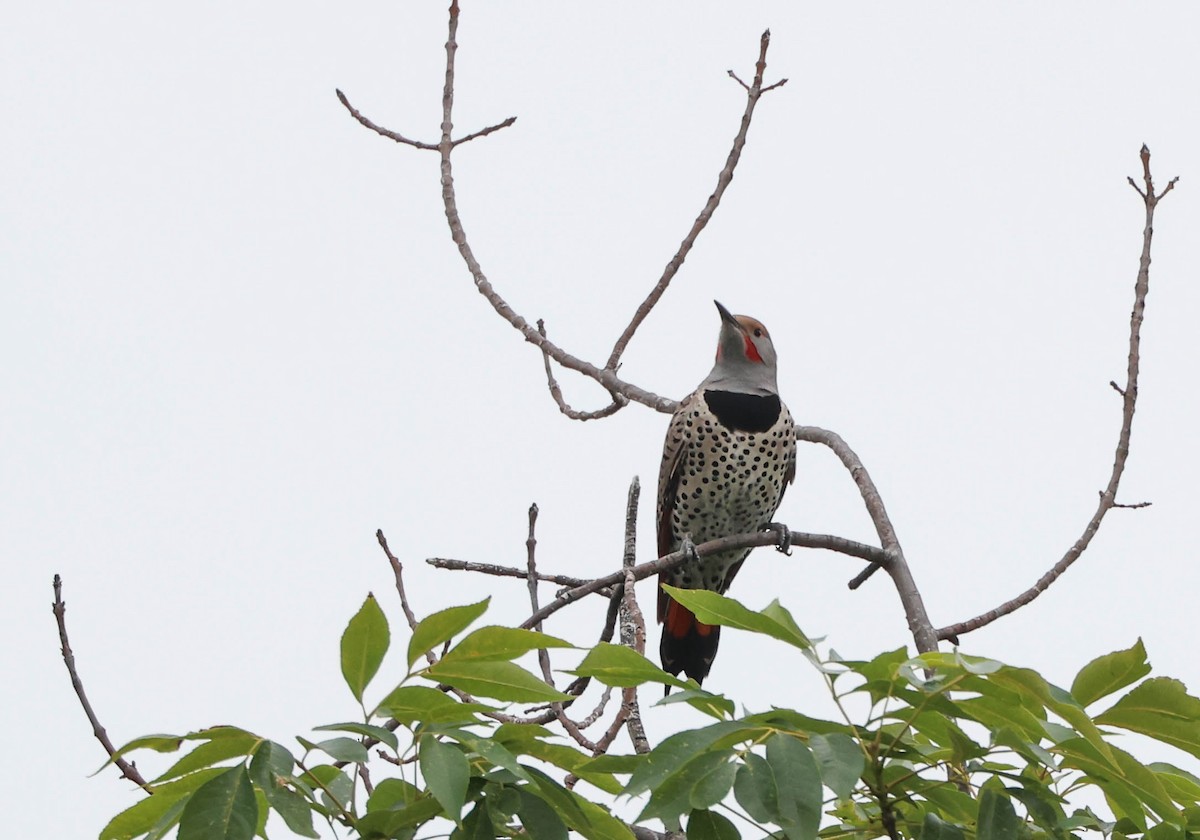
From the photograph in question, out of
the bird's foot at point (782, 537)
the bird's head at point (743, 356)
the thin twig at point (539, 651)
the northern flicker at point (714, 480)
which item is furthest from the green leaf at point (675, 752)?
the bird's head at point (743, 356)

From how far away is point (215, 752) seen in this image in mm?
1604

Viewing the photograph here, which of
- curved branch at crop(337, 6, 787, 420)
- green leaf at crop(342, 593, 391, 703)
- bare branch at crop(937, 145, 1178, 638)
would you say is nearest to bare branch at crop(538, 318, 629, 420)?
curved branch at crop(337, 6, 787, 420)

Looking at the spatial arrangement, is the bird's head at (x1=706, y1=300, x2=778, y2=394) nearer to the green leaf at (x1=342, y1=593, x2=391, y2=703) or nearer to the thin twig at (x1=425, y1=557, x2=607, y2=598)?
the thin twig at (x1=425, y1=557, x2=607, y2=598)

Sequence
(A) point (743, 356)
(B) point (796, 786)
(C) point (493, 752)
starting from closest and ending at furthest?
(B) point (796, 786) → (C) point (493, 752) → (A) point (743, 356)

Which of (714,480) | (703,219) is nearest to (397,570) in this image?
(703,219)

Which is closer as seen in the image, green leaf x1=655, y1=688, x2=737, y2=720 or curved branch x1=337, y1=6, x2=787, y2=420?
green leaf x1=655, y1=688, x2=737, y2=720

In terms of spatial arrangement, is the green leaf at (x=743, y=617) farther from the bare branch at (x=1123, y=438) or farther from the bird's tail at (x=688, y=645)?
the bird's tail at (x=688, y=645)

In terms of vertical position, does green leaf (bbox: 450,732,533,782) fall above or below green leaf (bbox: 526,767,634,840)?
above

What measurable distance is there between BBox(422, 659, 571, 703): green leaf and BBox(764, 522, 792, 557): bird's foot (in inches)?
87.7

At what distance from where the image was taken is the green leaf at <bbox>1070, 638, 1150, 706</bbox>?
1760 millimetres

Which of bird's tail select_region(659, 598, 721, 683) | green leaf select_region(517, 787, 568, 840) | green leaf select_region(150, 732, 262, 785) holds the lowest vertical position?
bird's tail select_region(659, 598, 721, 683)

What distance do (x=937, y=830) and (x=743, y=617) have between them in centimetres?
36

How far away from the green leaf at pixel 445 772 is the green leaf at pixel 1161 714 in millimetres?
802

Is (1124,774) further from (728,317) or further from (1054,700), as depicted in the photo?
(728,317)
